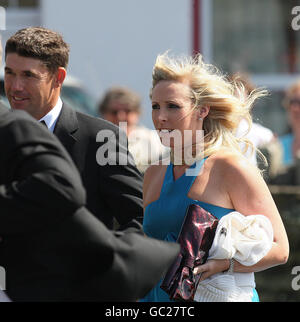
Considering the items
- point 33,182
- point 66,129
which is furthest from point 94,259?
point 66,129

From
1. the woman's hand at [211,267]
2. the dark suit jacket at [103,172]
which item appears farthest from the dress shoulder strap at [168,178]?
the woman's hand at [211,267]

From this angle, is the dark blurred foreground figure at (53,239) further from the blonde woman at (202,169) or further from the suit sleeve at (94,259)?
the blonde woman at (202,169)

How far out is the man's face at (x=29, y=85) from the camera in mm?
3244

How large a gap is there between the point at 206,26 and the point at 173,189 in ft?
20.1

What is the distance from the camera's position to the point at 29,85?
3.24 m

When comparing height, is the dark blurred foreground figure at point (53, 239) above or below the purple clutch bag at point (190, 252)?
above

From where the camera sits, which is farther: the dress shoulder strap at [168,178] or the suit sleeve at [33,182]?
the dress shoulder strap at [168,178]

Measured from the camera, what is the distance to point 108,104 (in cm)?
621

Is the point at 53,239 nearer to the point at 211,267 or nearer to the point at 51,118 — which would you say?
the point at 211,267

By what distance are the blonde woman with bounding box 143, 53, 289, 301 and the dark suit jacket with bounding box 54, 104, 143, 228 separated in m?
0.14

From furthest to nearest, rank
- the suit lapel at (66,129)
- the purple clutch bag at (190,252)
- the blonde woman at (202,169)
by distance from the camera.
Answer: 1. the suit lapel at (66,129)
2. the blonde woman at (202,169)
3. the purple clutch bag at (190,252)

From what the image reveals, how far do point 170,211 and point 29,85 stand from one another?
0.79 meters
